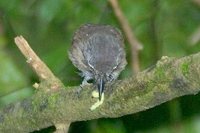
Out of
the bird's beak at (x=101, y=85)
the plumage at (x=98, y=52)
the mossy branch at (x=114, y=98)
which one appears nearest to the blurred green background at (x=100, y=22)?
the plumage at (x=98, y=52)

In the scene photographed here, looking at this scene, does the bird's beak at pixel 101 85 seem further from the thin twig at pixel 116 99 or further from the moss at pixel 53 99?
the moss at pixel 53 99

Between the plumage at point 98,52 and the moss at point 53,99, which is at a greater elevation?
the plumage at point 98,52

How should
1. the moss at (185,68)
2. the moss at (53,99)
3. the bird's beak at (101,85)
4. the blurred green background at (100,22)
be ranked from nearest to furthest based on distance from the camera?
the moss at (185,68) → the bird's beak at (101,85) → the moss at (53,99) → the blurred green background at (100,22)

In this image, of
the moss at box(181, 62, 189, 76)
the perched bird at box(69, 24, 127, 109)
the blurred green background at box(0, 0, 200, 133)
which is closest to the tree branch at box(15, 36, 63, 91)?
the perched bird at box(69, 24, 127, 109)

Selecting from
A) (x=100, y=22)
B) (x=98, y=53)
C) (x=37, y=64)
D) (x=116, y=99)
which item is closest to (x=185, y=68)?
(x=116, y=99)

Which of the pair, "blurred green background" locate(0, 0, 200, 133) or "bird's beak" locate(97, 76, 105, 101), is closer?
"bird's beak" locate(97, 76, 105, 101)

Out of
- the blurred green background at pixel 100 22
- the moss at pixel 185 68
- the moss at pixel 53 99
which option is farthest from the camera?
the blurred green background at pixel 100 22

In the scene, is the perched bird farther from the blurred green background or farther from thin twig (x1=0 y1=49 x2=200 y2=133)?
thin twig (x1=0 y1=49 x2=200 y2=133)
